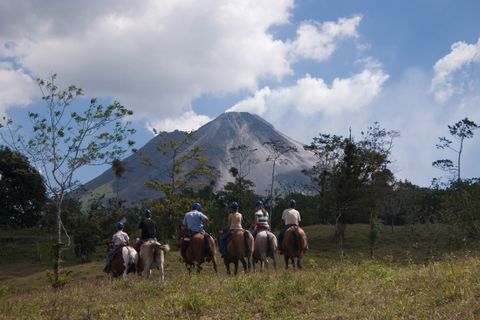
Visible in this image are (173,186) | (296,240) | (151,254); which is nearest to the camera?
(151,254)

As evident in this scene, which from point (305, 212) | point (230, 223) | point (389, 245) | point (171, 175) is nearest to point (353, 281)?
point (230, 223)

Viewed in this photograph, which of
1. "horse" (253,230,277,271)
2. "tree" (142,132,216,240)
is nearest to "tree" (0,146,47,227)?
"tree" (142,132,216,240)

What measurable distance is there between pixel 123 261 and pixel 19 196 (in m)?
56.5

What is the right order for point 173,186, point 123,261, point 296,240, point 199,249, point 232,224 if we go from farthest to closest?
point 173,186, point 296,240, point 123,261, point 232,224, point 199,249

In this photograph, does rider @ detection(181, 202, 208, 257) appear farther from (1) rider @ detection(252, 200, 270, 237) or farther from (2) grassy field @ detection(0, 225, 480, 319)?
(2) grassy field @ detection(0, 225, 480, 319)

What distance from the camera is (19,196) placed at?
69562 mm

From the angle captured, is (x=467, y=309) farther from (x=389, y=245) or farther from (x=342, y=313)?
(x=389, y=245)

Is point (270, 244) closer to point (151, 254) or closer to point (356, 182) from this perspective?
point (151, 254)

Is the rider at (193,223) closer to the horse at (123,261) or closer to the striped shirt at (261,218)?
the horse at (123,261)

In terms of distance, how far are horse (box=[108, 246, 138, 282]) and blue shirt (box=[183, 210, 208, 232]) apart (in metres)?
2.73

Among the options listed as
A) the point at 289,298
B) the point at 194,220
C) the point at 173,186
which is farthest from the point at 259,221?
the point at 173,186

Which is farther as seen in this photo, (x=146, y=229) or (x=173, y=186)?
(x=173, y=186)

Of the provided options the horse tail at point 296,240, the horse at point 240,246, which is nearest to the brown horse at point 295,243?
the horse tail at point 296,240

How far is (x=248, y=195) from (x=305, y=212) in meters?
10.8
